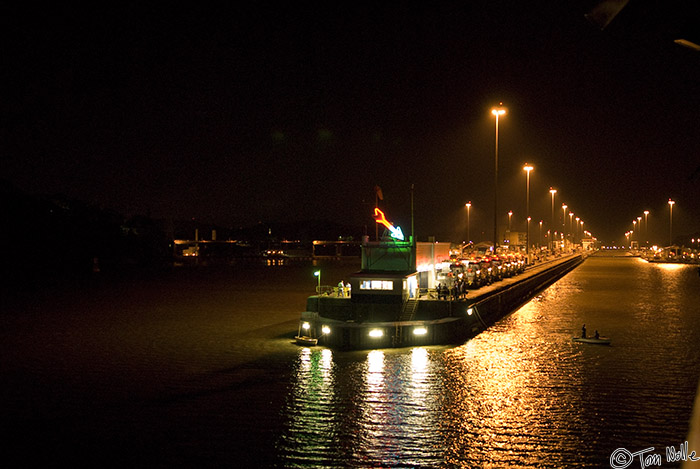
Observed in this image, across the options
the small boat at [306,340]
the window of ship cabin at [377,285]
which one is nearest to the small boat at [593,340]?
the window of ship cabin at [377,285]

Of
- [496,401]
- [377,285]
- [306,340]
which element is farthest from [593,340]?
[306,340]

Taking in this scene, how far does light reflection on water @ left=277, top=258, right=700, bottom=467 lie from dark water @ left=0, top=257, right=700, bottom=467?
6 cm

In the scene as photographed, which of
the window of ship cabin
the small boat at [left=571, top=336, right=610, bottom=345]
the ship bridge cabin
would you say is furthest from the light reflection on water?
the window of ship cabin

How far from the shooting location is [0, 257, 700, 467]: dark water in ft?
39.6

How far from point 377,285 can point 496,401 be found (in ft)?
41.3

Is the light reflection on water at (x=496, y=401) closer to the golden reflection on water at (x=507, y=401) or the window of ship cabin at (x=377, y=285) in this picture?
the golden reflection on water at (x=507, y=401)

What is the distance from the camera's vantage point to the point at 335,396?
1652 cm

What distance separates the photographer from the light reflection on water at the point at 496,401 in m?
11.9

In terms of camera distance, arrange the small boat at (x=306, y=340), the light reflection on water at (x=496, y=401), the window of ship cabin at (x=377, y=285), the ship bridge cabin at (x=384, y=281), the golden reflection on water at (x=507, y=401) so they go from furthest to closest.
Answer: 1. the window of ship cabin at (x=377, y=285)
2. the ship bridge cabin at (x=384, y=281)
3. the small boat at (x=306, y=340)
4. the golden reflection on water at (x=507, y=401)
5. the light reflection on water at (x=496, y=401)

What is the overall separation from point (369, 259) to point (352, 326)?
5.50 m

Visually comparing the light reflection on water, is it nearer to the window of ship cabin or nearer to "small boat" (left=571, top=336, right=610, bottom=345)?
"small boat" (left=571, top=336, right=610, bottom=345)

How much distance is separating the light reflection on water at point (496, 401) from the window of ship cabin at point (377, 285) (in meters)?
4.40

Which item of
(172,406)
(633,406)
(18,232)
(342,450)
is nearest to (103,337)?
(172,406)

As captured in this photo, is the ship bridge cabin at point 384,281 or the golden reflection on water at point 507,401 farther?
the ship bridge cabin at point 384,281
